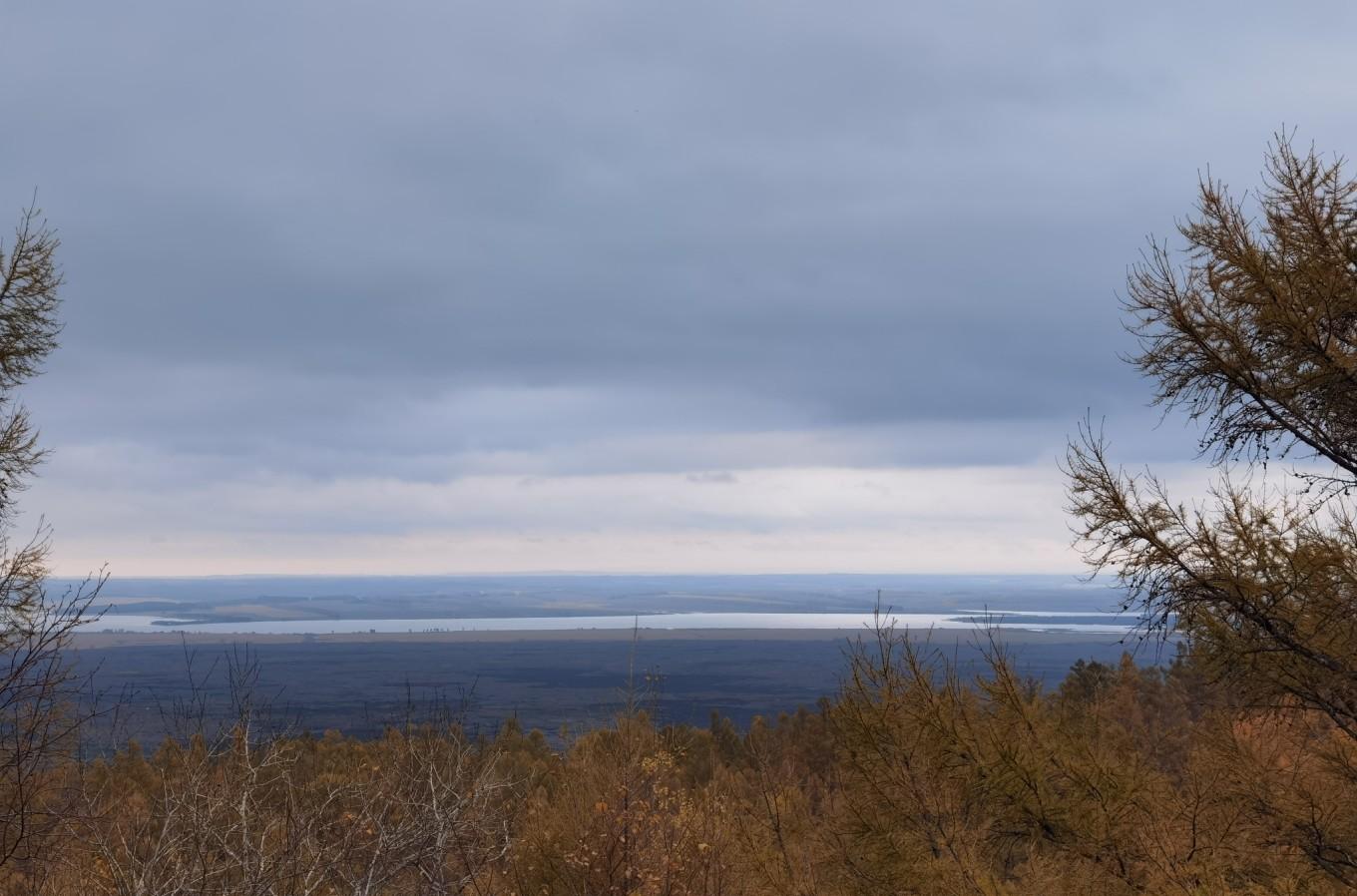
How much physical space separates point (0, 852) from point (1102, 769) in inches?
478

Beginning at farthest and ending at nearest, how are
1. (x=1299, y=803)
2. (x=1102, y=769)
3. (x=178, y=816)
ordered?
(x=1102, y=769)
(x=1299, y=803)
(x=178, y=816)

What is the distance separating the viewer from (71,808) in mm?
8617

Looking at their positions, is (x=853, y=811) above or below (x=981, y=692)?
below

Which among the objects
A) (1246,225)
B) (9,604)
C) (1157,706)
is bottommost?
(1157,706)

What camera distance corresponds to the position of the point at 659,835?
12641 millimetres

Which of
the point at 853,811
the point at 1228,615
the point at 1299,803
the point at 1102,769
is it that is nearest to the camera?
the point at 1228,615

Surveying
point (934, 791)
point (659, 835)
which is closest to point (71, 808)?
point (659, 835)

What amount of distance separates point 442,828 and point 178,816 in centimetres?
200

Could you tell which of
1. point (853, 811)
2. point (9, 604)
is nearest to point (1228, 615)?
point (853, 811)

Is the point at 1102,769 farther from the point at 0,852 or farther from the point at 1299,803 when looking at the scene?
the point at 0,852

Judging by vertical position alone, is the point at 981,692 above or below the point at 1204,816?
above

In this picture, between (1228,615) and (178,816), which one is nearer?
(178,816)

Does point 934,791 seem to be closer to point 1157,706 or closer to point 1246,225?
point 1246,225

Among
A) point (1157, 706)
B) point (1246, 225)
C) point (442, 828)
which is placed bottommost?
point (1157, 706)
